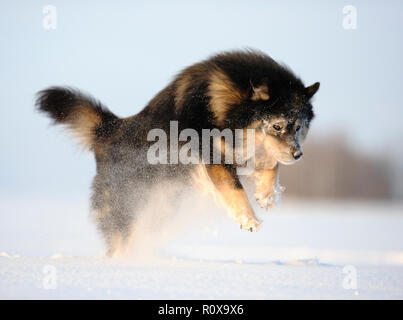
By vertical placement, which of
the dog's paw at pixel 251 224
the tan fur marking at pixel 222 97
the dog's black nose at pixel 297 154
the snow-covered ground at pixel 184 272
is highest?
the tan fur marking at pixel 222 97

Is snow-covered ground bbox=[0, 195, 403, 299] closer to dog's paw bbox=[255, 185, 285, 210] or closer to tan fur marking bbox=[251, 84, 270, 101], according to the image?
dog's paw bbox=[255, 185, 285, 210]

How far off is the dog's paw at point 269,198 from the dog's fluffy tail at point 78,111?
226 centimetres

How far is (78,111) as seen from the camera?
7.62 meters

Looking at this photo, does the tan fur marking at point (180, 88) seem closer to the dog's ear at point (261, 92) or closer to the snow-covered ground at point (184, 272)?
the dog's ear at point (261, 92)

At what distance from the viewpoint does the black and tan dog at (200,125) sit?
6480mm

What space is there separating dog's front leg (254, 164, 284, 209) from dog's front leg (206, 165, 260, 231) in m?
0.53

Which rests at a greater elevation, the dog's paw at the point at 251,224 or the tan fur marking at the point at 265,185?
the tan fur marking at the point at 265,185

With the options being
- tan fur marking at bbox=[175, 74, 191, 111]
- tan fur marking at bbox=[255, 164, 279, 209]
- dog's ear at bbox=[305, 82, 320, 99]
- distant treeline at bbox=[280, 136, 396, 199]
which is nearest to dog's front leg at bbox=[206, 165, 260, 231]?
tan fur marking at bbox=[255, 164, 279, 209]

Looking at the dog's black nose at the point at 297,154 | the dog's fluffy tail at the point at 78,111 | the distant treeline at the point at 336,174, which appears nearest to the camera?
the dog's black nose at the point at 297,154

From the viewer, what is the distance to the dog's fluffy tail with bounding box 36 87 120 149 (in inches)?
297

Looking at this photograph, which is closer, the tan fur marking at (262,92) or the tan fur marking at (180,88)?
the tan fur marking at (262,92)

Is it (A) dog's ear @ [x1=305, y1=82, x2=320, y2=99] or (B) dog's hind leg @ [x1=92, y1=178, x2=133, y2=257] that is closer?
(A) dog's ear @ [x1=305, y1=82, x2=320, y2=99]

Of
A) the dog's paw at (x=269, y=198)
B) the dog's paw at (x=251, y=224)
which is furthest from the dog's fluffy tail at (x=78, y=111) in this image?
the dog's paw at (x=251, y=224)

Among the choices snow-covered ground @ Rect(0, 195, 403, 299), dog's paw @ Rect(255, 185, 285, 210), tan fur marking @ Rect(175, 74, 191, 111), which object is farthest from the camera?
dog's paw @ Rect(255, 185, 285, 210)
